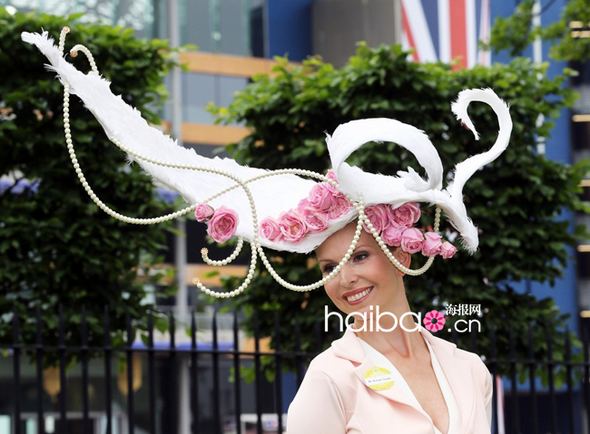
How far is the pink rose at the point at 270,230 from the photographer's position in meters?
3.92

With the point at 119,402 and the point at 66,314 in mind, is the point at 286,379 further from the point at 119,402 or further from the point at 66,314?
the point at 66,314

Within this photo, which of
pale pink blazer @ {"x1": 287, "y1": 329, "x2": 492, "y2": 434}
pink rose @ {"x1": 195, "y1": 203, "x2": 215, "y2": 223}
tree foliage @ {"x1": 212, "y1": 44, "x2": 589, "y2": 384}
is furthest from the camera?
tree foliage @ {"x1": 212, "y1": 44, "x2": 589, "y2": 384}

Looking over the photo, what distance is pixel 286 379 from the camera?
30250mm

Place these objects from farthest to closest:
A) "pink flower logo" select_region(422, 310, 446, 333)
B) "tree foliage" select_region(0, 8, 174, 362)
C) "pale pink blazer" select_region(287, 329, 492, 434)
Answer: "tree foliage" select_region(0, 8, 174, 362) → "pink flower logo" select_region(422, 310, 446, 333) → "pale pink blazer" select_region(287, 329, 492, 434)

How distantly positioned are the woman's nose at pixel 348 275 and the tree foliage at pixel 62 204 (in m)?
5.65

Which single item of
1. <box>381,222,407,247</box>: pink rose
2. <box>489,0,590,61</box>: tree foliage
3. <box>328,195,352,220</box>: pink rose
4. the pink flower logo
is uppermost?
<box>489,0,590,61</box>: tree foliage

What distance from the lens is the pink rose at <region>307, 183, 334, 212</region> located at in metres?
3.86

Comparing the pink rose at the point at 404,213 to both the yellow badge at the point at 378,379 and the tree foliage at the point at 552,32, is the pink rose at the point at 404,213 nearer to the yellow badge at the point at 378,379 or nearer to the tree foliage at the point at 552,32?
the yellow badge at the point at 378,379

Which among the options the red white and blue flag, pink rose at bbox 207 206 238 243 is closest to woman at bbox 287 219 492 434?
pink rose at bbox 207 206 238 243

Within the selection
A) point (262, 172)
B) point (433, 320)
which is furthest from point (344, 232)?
point (433, 320)

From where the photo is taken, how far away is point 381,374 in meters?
3.84

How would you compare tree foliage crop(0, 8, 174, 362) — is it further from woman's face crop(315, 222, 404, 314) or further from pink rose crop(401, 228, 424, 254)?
pink rose crop(401, 228, 424, 254)

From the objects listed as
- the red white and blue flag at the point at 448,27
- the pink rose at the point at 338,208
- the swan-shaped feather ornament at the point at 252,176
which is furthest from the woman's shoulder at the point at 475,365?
the red white and blue flag at the point at 448,27

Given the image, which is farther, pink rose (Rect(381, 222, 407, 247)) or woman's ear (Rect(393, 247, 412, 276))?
woman's ear (Rect(393, 247, 412, 276))
